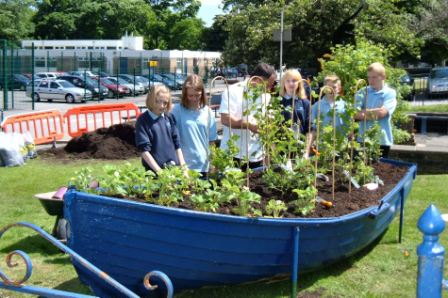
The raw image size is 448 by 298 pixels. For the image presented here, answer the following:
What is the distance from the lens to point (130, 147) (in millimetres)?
13148

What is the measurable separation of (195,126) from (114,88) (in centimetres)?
3341

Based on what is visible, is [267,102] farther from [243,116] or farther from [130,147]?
[130,147]

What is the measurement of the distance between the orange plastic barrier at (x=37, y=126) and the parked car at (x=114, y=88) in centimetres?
2256

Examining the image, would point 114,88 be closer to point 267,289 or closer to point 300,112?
point 300,112

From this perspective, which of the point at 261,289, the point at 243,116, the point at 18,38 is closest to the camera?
the point at 261,289

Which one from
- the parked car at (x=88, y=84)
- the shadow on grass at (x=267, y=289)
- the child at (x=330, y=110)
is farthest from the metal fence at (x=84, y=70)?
the shadow on grass at (x=267, y=289)

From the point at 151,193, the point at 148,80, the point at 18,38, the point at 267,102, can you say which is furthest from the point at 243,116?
the point at 18,38

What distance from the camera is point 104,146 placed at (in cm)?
1291

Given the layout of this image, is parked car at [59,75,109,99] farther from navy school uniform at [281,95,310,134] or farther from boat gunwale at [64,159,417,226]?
boat gunwale at [64,159,417,226]

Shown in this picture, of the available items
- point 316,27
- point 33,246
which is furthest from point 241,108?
point 316,27

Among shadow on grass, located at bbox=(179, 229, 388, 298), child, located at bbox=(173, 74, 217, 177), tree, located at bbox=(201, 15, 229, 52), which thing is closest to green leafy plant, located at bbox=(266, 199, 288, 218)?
shadow on grass, located at bbox=(179, 229, 388, 298)

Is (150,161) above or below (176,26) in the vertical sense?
below

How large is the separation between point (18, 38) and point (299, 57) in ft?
159

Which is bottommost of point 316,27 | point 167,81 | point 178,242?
point 178,242
